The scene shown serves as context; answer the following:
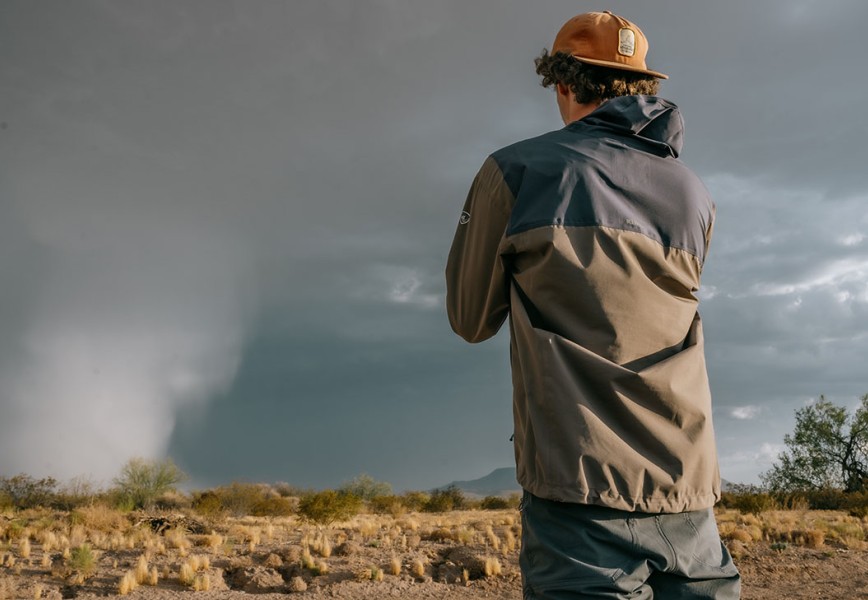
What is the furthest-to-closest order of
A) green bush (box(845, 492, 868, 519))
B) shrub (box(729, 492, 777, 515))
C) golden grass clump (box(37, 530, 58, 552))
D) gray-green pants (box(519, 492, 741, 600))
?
shrub (box(729, 492, 777, 515)) < green bush (box(845, 492, 868, 519)) < golden grass clump (box(37, 530, 58, 552)) < gray-green pants (box(519, 492, 741, 600))

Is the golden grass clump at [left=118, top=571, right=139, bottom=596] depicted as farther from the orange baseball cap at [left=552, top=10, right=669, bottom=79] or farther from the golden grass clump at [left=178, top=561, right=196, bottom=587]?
the orange baseball cap at [left=552, top=10, right=669, bottom=79]

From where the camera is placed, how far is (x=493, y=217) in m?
2.32

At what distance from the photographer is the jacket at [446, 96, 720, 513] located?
206 cm

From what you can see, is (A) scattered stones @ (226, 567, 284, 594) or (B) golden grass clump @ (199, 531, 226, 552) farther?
(B) golden grass clump @ (199, 531, 226, 552)

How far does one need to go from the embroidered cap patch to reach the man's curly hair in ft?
0.23

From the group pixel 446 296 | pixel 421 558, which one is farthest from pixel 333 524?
pixel 446 296

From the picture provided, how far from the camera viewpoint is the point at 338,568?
39.6ft

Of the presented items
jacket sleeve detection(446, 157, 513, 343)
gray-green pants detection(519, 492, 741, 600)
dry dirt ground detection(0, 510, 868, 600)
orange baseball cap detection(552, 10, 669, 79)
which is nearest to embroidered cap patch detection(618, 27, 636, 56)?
orange baseball cap detection(552, 10, 669, 79)

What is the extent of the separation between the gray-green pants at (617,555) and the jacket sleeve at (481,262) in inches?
22.4

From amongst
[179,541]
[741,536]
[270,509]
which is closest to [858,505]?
[741,536]

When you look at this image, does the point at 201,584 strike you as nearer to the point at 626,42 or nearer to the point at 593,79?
the point at 593,79

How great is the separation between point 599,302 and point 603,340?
0.11 meters

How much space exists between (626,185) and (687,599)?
4.09ft

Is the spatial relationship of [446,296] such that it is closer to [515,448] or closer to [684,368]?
[515,448]
